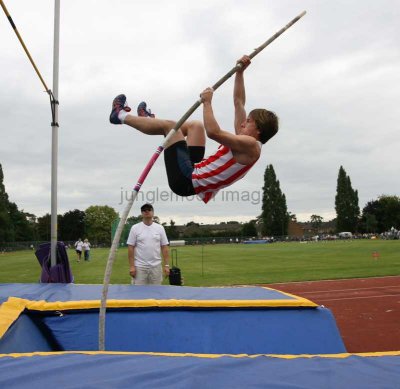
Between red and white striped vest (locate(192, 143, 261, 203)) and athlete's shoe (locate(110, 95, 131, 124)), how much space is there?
60 centimetres

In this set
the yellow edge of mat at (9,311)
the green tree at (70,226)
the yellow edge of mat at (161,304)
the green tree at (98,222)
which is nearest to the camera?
the yellow edge of mat at (9,311)

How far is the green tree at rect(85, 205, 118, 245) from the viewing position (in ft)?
227

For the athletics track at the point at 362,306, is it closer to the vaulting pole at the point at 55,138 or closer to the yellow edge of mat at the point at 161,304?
the yellow edge of mat at the point at 161,304

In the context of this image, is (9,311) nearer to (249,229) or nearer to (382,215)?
(249,229)

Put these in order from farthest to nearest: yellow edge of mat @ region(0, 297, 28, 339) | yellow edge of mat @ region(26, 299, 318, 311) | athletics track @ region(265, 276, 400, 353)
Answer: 1. athletics track @ region(265, 276, 400, 353)
2. yellow edge of mat @ region(26, 299, 318, 311)
3. yellow edge of mat @ region(0, 297, 28, 339)

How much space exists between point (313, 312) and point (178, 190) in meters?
1.32

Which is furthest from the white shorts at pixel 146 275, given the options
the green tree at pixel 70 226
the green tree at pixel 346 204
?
the green tree at pixel 70 226

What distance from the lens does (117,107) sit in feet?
9.20

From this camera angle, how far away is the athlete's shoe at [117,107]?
9.12 ft

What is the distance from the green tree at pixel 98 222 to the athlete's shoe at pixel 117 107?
6728 centimetres

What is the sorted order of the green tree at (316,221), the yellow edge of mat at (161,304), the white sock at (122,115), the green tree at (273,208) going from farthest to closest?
1. the green tree at (316,221)
2. the green tree at (273,208)
3. the yellow edge of mat at (161,304)
4. the white sock at (122,115)

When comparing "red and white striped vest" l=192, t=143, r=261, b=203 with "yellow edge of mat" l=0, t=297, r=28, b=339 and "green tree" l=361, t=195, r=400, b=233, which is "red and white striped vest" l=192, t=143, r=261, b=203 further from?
"green tree" l=361, t=195, r=400, b=233

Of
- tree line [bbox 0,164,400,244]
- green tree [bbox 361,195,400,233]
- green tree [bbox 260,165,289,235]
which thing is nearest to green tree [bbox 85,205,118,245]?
tree line [bbox 0,164,400,244]

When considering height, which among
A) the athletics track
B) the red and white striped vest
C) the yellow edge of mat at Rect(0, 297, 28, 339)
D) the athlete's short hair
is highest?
the athlete's short hair
